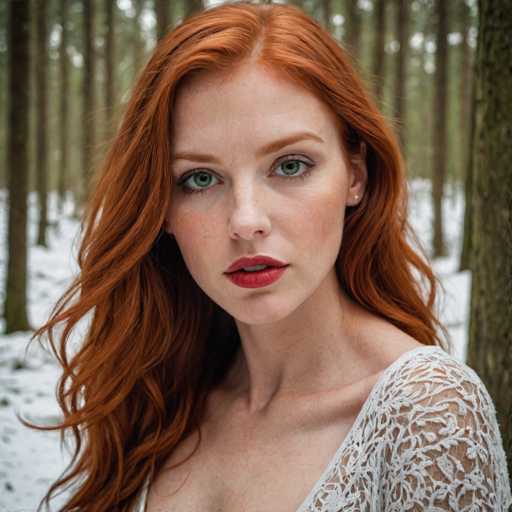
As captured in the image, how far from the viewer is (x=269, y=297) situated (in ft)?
5.53

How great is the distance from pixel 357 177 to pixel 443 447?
0.89m

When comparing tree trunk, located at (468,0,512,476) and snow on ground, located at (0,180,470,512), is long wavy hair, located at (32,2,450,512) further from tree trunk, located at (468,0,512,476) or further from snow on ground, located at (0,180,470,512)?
snow on ground, located at (0,180,470,512)

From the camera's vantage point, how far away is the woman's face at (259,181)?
1.66 metres

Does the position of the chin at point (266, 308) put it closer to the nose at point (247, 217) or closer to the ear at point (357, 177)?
the nose at point (247, 217)

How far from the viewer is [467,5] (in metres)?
15.1

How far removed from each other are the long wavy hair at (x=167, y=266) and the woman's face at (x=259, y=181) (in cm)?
7

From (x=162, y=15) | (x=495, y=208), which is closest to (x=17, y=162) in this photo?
(x=162, y=15)

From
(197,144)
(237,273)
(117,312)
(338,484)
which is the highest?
(197,144)

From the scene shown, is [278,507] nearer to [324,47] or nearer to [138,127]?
[138,127]

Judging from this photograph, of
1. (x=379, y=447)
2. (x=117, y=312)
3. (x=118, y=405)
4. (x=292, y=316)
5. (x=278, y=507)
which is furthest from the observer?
(x=118, y=405)

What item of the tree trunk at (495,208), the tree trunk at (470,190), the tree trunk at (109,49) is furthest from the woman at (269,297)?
the tree trunk at (109,49)

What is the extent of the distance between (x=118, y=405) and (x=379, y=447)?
45.6 inches

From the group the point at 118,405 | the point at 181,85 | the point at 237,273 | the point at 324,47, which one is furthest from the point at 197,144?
the point at 118,405

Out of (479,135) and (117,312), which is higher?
(479,135)
